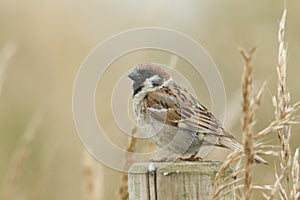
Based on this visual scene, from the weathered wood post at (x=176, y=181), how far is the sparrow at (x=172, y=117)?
579mm

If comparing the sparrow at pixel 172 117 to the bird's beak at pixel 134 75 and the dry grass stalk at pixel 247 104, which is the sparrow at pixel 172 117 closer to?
the bird's beak at pixel 134 75

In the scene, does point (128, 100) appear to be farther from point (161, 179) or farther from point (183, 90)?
point (161, 179)

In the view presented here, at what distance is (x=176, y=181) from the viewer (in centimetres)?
233

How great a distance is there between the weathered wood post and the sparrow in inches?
22.8

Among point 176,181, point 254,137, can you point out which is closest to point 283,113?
point 254,137

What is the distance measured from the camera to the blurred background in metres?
5.53

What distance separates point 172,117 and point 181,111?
9cm

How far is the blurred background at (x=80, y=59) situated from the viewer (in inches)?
218

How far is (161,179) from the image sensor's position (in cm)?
235

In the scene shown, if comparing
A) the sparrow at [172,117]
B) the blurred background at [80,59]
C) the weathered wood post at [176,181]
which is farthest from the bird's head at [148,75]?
the weathered wood post at [176,181]

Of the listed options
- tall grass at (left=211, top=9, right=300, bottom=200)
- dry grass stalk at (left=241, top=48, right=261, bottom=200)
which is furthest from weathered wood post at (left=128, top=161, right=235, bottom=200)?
dry grass stalk at (left=241, top=48, right=261, bottom=200)

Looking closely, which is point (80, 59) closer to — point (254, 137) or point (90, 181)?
point (90, 181)

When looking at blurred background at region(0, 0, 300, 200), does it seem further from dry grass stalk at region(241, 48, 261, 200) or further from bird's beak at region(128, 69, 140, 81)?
dry grass stalk at region(241, 48, 261, 200)

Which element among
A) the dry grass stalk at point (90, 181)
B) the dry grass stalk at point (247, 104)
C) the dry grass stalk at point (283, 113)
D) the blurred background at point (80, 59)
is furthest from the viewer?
the blurred background at point (80, 59)
